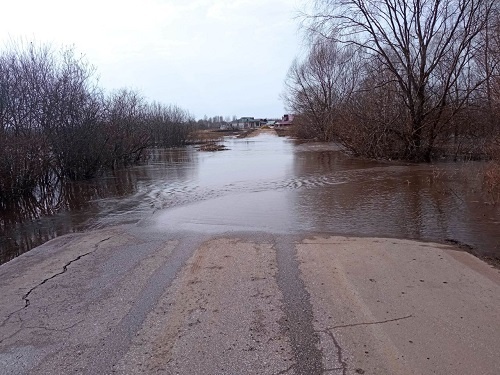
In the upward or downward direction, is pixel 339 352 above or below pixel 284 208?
above

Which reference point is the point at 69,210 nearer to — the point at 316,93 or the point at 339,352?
the point at 339,352

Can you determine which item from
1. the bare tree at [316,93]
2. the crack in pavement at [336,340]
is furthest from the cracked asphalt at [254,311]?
the bare tree at [316,93]

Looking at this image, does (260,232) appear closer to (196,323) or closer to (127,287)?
(127,287)

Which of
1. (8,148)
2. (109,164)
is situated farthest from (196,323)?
(109,164)

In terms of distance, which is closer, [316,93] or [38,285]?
[38,285]

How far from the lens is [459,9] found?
19016 mm

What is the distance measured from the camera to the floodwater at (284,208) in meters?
7.71

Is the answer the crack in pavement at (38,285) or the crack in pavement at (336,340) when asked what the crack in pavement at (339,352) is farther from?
the crack in pavement at (38,285)

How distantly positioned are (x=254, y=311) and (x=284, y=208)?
597cm

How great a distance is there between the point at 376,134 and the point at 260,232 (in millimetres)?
17651

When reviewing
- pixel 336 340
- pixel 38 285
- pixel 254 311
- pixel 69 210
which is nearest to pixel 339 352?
pixel 336 340

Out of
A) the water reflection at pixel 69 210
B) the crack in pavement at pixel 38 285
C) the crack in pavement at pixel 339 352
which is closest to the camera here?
the crack in pavement at pixel 339 352

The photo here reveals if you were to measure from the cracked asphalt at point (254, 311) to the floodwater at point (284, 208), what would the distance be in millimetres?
1421

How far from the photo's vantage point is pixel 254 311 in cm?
404
